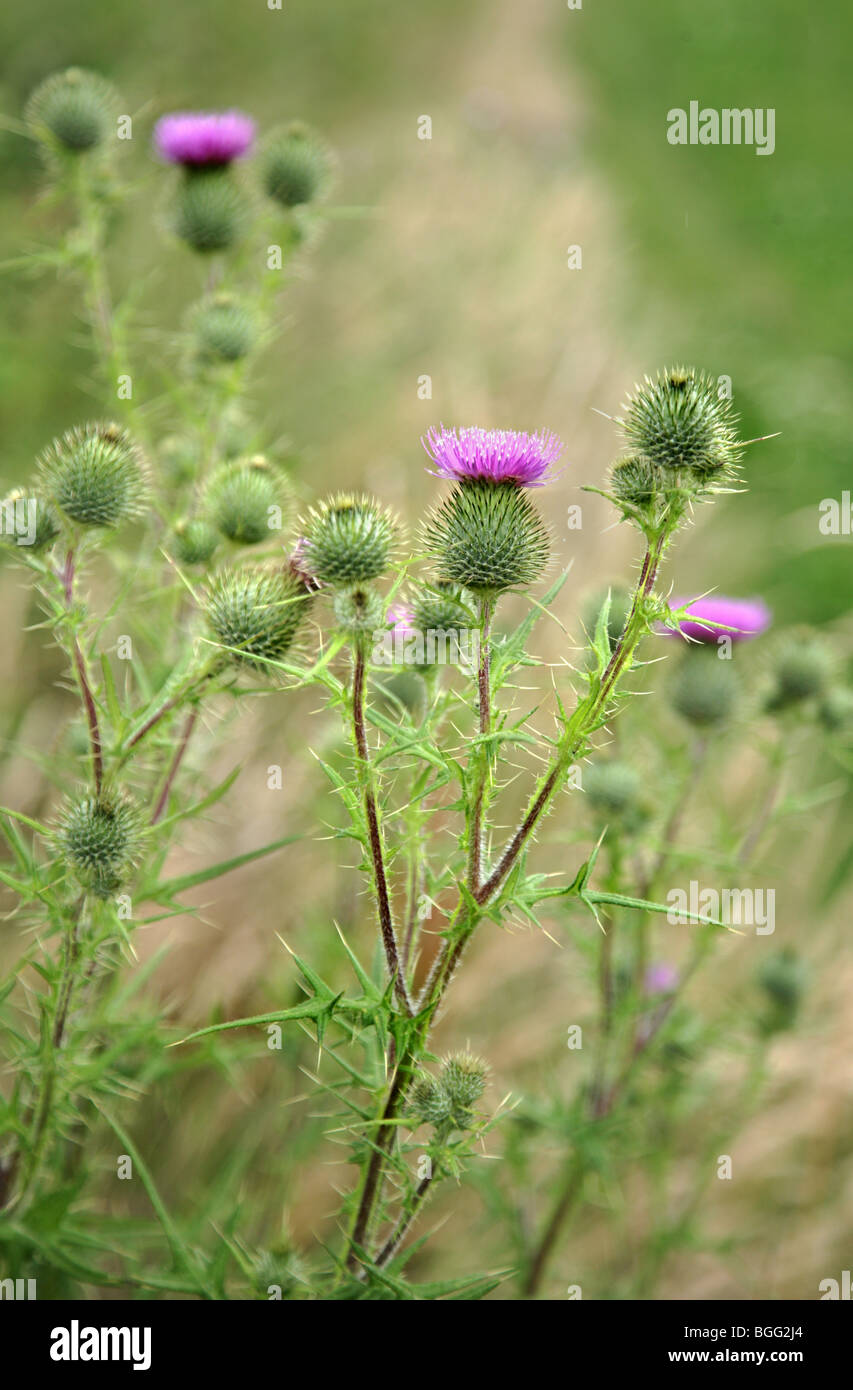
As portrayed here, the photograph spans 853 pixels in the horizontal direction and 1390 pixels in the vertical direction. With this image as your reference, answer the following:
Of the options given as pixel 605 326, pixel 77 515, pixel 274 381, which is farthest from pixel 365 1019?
pixel 605 326

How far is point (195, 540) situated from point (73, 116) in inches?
66.2

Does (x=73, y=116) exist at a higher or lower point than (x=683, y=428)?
higher

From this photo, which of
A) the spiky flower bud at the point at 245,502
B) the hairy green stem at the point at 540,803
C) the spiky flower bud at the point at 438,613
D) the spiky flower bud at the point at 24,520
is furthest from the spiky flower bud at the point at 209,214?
the hairy green stem at the point at 540,803

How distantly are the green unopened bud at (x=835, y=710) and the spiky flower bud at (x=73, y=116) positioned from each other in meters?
2.80

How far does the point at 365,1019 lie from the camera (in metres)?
1.88

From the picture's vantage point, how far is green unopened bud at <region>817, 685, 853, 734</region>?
10.7ft

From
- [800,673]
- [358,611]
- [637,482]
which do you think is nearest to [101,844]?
[358,611]

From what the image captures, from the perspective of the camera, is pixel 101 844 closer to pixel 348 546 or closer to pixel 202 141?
pixel 348 546

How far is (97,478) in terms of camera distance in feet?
7.34

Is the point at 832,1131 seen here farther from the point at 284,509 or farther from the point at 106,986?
the point at 284,509

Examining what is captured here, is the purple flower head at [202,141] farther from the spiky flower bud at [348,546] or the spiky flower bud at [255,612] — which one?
the spiky flower bud at [348,546]

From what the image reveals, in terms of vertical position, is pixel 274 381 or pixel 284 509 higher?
pixel 274 381

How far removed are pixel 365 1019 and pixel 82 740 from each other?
1248 mm

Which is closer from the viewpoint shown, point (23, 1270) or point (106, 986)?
point (23, 1270)
